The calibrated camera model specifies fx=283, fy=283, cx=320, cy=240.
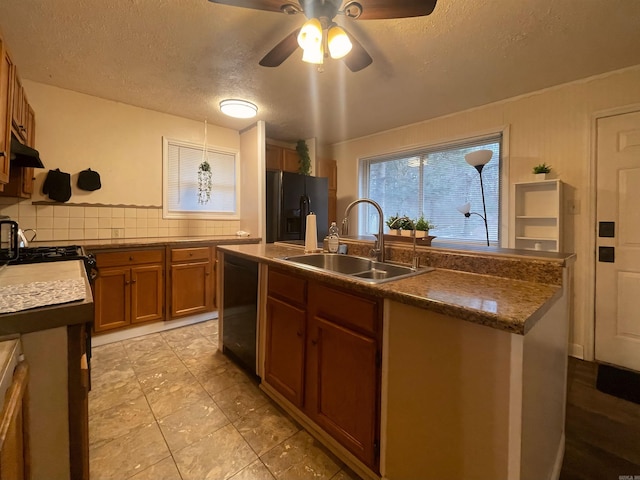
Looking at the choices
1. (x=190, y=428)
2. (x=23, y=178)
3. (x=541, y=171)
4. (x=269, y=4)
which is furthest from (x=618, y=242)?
(x=23, y=178)

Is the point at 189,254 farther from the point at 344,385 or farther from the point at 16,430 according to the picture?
the point at 16,430

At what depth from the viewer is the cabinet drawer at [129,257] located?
8.29 ft

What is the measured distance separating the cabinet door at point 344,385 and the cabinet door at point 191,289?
2004mm

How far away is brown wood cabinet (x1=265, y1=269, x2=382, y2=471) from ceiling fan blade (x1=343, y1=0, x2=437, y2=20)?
1366mm

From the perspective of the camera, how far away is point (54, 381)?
80 cm

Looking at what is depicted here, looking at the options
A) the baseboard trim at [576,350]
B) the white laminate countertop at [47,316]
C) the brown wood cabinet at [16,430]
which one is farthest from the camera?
the baseboard trim at [576,350]

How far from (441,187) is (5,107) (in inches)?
150

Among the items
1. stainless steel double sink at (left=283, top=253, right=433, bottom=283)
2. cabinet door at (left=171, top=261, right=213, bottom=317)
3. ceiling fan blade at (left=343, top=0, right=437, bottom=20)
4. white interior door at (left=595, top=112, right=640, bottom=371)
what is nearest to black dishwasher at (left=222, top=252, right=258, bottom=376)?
stainless steel double sink at (left=283, top=253, right=433, bottom=283)

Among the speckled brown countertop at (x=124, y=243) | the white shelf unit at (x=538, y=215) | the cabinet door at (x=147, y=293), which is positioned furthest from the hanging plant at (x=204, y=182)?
the white shelf unit at (x=538, y=215)

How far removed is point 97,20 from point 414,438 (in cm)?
286

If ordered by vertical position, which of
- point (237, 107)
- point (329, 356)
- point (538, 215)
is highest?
point (237, 107)

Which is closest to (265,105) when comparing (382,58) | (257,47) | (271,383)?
(257,47)

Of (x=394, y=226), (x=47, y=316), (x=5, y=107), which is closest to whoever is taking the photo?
(x=47, y=316)

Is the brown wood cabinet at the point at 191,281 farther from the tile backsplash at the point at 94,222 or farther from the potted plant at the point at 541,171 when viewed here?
the potted plant at the point at 541,171
